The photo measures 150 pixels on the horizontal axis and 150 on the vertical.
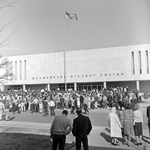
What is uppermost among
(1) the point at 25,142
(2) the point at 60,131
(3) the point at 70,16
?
(3) the point at 70,16

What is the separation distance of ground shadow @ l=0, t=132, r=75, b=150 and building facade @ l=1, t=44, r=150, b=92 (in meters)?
26.7

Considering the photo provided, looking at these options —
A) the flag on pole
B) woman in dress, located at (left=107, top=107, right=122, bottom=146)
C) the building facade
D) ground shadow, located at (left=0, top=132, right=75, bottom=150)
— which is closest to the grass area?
ground shadow, located at (left=0, top=132, right=75, bottom=150)

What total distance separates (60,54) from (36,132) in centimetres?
3358

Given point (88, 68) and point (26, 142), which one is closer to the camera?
point (26, 142)

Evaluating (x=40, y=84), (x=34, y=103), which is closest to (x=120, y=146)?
(x=34, y=103)

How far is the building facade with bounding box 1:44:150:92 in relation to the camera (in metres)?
37.1

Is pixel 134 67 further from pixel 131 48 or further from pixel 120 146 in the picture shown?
pixel 120 146

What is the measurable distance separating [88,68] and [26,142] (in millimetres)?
32851

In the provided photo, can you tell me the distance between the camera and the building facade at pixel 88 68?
122 ft

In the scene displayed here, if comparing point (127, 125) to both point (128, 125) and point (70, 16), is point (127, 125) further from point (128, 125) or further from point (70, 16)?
point (70, 16)

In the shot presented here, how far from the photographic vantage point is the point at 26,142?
7902 mm

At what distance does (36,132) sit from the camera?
9578 mm

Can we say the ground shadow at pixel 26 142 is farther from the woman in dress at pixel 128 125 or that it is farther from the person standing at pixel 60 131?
the woman in dress at pixel 128 125

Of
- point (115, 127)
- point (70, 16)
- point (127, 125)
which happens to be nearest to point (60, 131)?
point (115, 127)
